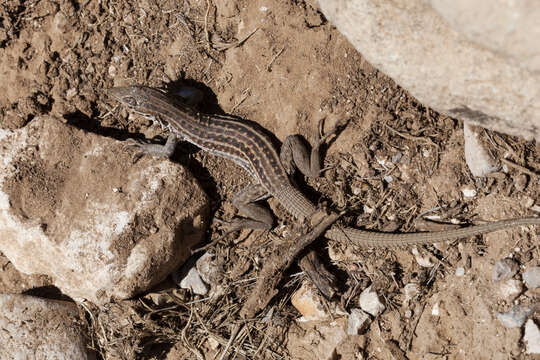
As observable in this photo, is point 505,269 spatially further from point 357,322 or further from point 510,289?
point 357,322

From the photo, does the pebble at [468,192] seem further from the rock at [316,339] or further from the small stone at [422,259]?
the rock at [316,339]

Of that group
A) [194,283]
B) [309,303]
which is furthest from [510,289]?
[194,283]

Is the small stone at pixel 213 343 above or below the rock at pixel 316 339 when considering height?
below

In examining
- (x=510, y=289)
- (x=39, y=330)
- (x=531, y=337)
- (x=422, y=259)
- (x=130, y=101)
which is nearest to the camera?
(x=531, y=337)

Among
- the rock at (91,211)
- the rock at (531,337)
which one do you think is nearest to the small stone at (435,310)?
the rock at (531,337)

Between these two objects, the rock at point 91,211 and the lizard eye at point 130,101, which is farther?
the lizard eye at point 130,101

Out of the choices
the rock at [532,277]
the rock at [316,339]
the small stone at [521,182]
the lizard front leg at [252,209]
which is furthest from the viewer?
the lizard front leg at [252,209]

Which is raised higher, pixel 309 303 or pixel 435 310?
pixel 435 310

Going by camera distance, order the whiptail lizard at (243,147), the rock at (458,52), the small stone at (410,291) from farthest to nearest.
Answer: the whiptail lizard at (243,147), the small stone at (410,291), the rock at (458,52)

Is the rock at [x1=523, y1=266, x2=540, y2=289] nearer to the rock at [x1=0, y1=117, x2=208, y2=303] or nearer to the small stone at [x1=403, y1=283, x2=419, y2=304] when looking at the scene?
the small stone at [x1=403, y1=283, x2=419, y2=304]
